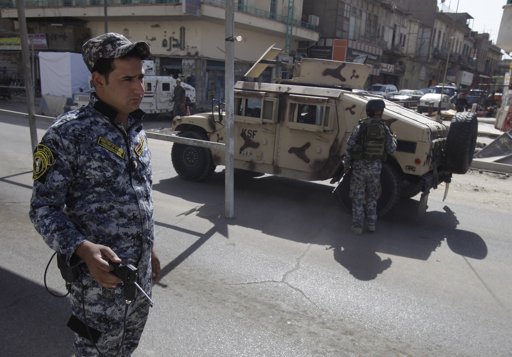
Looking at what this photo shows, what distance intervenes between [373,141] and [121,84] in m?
3.96

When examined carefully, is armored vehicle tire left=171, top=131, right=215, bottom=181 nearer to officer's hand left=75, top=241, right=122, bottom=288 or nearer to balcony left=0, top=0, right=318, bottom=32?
officer's hand left=75, top=241, right=122, bottom=288

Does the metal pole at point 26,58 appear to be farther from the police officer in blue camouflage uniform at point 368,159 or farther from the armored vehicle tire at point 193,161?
the police officer in blue camouflage uniform at point 368,159

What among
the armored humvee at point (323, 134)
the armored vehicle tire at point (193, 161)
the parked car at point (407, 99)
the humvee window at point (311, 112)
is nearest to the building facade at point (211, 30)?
the parked car at point (407, 99)

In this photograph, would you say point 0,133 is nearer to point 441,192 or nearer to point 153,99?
point 153,99

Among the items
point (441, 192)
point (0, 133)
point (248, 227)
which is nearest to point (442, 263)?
point (248, 227)

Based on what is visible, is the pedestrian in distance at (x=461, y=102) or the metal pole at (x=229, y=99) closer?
the metal pole at (x=229, y=99)

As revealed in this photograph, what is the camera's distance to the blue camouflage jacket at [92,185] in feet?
5.30

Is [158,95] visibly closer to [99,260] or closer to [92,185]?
[92,185]

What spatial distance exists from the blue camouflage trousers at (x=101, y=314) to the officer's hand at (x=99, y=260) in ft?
0.78

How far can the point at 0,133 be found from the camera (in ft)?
38.1

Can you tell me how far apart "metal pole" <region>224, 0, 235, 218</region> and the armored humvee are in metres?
1.14

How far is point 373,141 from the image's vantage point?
5160 millimetres

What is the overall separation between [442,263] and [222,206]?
3038mm

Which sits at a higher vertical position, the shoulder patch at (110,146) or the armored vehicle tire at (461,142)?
the shoulder patch at (110,146)
